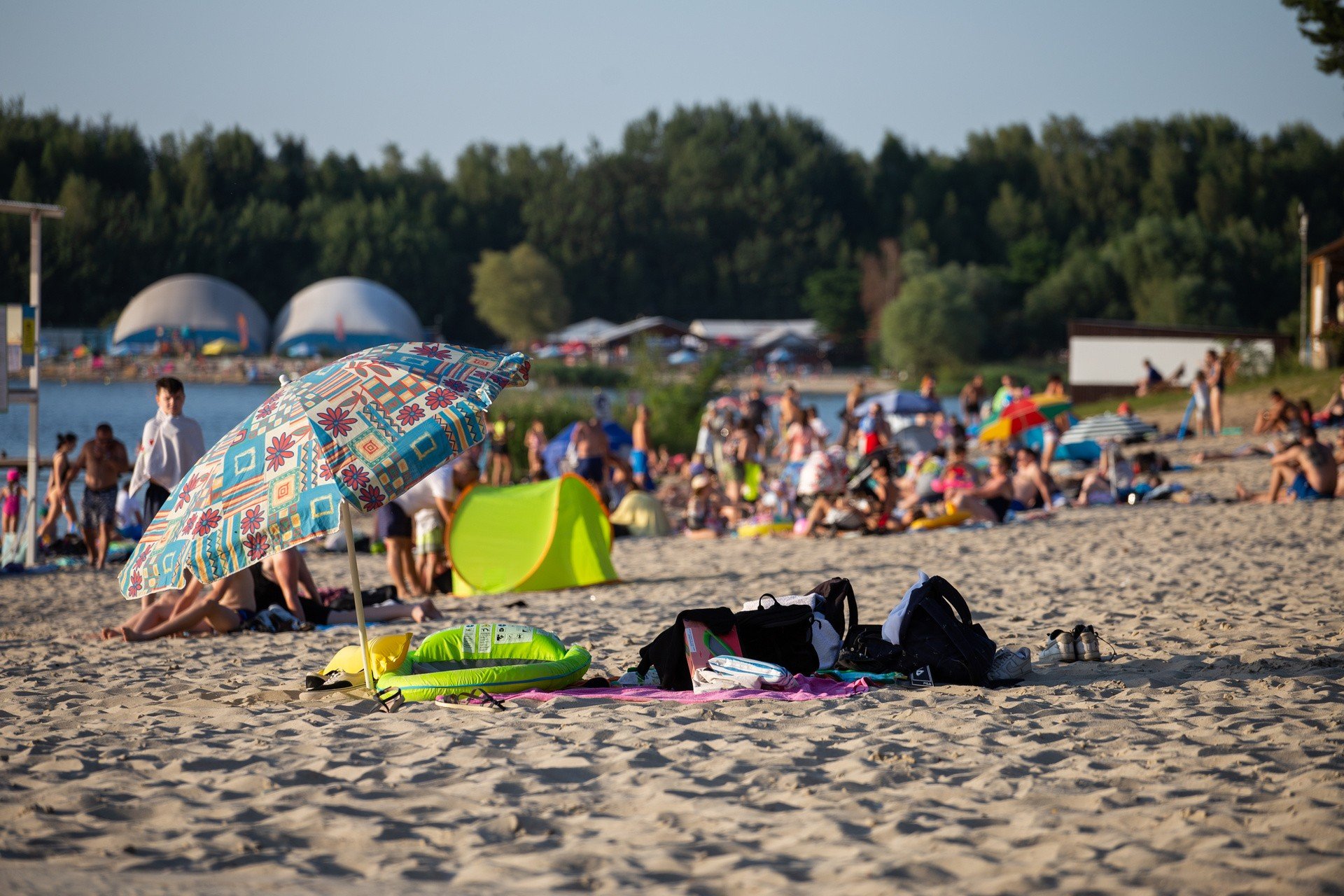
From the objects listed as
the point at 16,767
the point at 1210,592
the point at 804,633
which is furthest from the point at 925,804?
the point at 1210,592

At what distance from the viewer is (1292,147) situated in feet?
210

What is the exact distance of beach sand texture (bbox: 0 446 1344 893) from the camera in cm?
258

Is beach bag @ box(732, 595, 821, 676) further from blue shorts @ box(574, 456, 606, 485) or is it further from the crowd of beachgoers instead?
blue shorts @ box(574, 456, 606, 485)

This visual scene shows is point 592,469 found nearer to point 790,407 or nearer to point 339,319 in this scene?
point 790,407

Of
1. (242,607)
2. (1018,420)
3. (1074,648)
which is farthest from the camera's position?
(1018,420)

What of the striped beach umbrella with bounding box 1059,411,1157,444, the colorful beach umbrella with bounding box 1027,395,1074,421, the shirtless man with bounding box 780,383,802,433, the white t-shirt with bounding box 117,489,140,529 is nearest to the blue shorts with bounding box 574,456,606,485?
the shirtless man with bounding box 780,383,802,433

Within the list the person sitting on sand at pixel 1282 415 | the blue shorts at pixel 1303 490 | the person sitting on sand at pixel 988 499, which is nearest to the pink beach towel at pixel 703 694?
the person sitting on sand at pixel 988 499

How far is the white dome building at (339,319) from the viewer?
54.3m

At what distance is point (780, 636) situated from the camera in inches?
177

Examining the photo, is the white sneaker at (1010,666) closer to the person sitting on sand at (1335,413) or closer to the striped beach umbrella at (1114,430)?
the striped beach umbrella at (1114,430)

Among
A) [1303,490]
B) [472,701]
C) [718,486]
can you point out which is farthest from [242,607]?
[1303,490]

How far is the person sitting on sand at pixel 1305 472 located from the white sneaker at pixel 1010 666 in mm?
6675

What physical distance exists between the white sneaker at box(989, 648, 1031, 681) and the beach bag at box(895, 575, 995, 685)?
0.02 m

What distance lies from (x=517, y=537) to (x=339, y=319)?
49.3m
